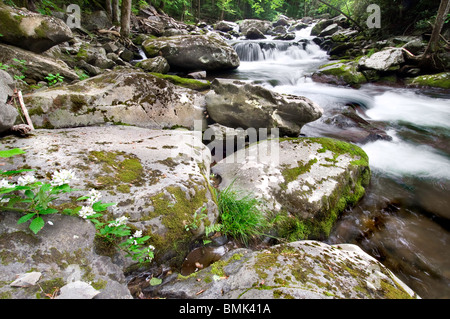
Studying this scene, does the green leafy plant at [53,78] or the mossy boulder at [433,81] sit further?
the mossy boulder at [433,81]

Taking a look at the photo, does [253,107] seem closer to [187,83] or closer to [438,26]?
[187,83]

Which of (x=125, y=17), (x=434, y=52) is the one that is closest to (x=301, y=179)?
(x=434, y=52)

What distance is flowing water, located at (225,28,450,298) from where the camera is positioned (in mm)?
3027

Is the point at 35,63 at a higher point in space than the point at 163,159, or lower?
higher

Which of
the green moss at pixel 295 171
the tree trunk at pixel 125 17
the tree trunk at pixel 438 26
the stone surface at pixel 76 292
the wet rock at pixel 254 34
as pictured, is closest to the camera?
the stone surface at pixel 76 292

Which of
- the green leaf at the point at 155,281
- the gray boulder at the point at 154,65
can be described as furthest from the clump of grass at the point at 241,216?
the gray boulder at the point at 154,65

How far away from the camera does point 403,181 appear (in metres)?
4.66

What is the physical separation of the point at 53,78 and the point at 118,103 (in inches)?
96.6

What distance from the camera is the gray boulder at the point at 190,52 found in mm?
9828

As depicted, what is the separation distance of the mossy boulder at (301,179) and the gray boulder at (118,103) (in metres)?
1.81

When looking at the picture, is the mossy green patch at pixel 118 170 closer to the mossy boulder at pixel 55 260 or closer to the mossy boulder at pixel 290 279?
the mossy boulder at pixel 55 260

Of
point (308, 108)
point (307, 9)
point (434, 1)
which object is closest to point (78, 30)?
point (308, 108)

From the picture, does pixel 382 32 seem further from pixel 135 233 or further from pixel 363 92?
pixel 135 233
